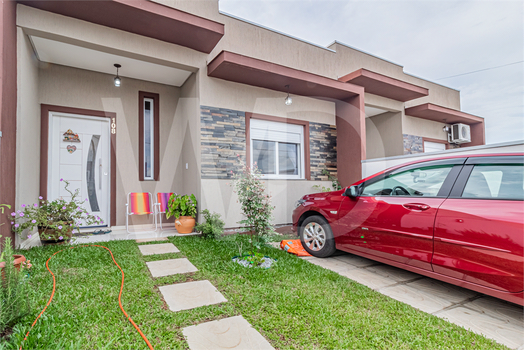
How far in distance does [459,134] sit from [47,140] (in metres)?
12.0

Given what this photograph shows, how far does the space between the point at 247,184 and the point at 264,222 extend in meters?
0.56

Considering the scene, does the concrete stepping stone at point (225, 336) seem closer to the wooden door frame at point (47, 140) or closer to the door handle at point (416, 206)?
the door handle at point (416, 206)

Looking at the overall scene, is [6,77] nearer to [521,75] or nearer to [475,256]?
[475,256]

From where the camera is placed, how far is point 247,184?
3.47 meters

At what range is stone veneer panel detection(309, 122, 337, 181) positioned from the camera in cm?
661

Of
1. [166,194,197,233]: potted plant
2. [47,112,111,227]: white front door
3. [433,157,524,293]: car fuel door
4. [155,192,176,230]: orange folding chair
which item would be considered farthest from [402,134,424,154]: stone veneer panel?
[47,112,111,227]: white front door

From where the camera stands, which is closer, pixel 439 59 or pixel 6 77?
pixel 6 77

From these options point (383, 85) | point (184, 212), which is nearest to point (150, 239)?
point (184, 212)

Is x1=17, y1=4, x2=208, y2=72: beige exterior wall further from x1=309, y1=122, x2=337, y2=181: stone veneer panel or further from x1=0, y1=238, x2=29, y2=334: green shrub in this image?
x1=0, y1=238, x2=29, y2=334: green shrub

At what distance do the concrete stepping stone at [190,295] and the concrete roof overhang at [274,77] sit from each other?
384 centimetres

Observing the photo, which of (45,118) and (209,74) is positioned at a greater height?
(209,74)

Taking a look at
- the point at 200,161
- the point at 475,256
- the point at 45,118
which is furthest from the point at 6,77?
the point at 475,256

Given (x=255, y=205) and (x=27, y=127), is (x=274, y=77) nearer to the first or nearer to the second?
(x=255, y=205)

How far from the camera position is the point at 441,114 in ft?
27.7
